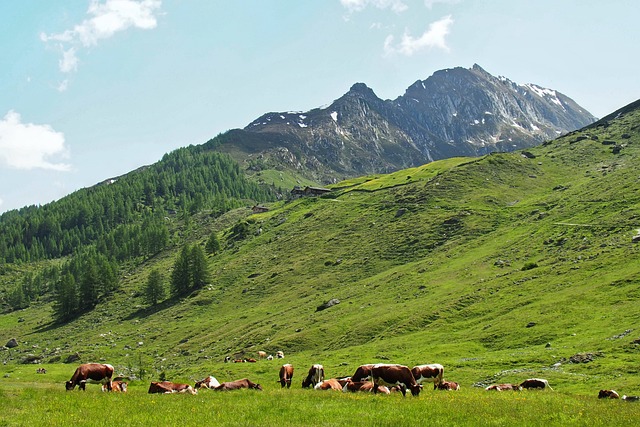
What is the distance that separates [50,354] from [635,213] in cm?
12834

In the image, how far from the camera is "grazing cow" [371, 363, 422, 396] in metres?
30.0

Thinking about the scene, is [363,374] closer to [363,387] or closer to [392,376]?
[363,387]

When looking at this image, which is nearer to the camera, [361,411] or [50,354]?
[361,411]

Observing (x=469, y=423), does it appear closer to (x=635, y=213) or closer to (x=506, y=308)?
(x=506, y=308)

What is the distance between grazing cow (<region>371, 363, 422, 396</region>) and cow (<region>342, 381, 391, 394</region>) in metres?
0.23

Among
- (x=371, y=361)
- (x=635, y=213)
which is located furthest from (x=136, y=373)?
(x=635, y=213)

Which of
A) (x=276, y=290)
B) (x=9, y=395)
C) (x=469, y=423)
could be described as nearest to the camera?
(x=469, y=423)

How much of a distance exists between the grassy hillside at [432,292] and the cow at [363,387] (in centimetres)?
1516

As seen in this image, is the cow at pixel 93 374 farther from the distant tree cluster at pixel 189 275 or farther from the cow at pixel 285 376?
the distant tree cluster at pixel 189 275

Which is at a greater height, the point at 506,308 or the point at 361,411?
the point at 361,411

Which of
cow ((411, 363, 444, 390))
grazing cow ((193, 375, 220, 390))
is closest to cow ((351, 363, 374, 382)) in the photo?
cow ((411, 363, 444, 390))

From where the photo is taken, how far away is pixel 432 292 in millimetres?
90875

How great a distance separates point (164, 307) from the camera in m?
147

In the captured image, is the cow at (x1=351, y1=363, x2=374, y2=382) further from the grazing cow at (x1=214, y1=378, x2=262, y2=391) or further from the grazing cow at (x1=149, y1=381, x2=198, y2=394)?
the grazing cow at (x1=149, y1=381, x2=198, y2=394)
